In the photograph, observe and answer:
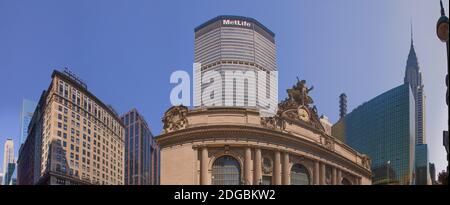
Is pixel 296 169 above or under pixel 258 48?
under

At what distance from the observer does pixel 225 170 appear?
2631cm

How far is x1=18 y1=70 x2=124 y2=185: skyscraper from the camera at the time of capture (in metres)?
18.2

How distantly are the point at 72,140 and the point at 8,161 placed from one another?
367 cm

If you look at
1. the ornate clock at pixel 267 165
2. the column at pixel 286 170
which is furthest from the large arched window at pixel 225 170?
the column at pixel 286 170

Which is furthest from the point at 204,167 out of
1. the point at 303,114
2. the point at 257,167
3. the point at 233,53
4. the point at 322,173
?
the point at 233,53

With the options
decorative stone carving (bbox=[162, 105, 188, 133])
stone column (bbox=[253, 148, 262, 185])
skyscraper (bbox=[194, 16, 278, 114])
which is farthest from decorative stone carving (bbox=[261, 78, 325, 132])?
skyscraper (bbox=[194, 16, 278, 114])

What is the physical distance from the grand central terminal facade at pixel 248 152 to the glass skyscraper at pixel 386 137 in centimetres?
131

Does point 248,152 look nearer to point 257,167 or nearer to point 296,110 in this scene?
point 257,167

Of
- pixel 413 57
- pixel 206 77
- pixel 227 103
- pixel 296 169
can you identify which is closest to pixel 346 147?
pixel 296 169

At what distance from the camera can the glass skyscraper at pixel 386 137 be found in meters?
24.3

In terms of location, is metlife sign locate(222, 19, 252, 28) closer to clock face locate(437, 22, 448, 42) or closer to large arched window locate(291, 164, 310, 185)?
clock face locate(437, 22, 448, 42)

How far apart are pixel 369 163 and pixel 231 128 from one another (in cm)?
679

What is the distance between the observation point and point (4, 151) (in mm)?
13781

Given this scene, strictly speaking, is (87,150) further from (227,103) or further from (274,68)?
(274,68)
